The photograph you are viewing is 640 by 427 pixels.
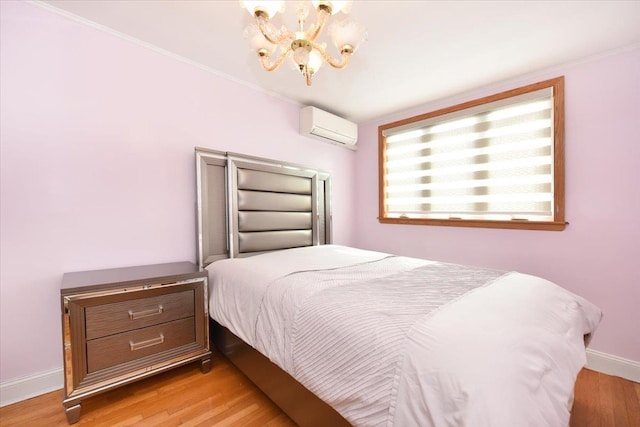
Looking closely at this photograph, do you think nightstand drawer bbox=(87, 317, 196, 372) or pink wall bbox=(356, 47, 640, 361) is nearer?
nightstand drawer bbox=(87, 317, 196, 372)

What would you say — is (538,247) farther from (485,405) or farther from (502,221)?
(485,405)

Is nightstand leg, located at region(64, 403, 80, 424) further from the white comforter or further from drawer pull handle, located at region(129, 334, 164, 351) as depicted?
the white comforter

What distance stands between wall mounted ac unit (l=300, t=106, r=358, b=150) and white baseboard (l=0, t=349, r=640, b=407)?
2913 millimetres

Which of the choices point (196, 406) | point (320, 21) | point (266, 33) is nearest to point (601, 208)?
point (320, 21)

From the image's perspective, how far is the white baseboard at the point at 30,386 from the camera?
161 centimetres

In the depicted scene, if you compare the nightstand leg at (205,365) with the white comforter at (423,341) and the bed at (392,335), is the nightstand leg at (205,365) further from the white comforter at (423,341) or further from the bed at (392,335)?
the white comforter at (423,341)

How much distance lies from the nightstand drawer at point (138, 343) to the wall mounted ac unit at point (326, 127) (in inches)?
89.2

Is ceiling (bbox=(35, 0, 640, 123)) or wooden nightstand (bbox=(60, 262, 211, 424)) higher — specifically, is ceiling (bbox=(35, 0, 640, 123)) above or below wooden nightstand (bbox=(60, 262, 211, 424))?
above

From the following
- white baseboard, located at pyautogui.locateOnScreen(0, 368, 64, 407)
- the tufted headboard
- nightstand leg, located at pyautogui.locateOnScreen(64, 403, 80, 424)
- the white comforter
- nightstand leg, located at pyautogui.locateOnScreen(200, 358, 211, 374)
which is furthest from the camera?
the tufted headboard

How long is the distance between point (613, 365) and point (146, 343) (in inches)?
134

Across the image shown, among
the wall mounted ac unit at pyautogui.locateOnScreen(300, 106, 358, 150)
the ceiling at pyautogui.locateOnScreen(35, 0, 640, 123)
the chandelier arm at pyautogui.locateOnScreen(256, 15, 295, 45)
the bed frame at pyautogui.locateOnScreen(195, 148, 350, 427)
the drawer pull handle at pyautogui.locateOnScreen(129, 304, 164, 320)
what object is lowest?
the drawer pull handle at pyautogui.locateOnScreen(129, 304, 164, 320)

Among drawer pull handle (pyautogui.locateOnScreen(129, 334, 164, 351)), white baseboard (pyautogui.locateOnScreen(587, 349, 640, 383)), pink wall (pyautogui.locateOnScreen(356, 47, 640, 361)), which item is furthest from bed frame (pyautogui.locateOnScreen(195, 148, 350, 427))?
white baseboard (pyautogui.locateOnScreen(587, 349, 640, 383))

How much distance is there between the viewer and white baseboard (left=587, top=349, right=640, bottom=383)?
199cm

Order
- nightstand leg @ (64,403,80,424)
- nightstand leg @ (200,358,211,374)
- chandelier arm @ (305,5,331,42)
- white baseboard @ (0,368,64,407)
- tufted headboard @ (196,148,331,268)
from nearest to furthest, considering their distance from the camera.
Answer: chandelier arm @ (305,5,331,42), nightstand leg @ (64,403,80,424), white baseboard @ (0,368,64,407), nightstand leg @ (200,358,211,374), tufted headboard @ (196,148,331,268)
